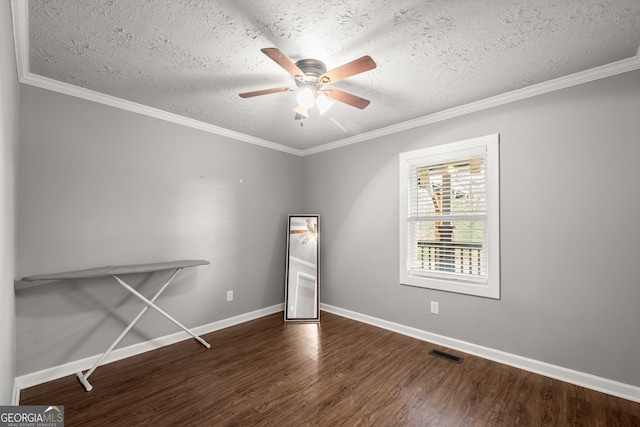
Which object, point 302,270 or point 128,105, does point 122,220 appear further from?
point 302,270

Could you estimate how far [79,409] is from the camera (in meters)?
1.92

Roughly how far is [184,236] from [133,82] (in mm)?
1525

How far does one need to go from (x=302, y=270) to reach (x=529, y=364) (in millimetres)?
2581

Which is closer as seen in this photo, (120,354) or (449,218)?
(120,354)

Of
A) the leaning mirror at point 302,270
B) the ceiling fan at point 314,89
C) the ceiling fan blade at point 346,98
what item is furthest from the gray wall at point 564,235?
the ceiling fan at point 314,89

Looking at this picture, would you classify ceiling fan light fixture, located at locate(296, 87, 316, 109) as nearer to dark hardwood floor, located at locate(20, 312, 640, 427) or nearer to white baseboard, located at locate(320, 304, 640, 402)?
dark hardwood floor, located at locate(20, 312, 640, 427)

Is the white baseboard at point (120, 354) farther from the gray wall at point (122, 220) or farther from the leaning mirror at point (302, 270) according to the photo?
the leaning mirror at point (302, 270)

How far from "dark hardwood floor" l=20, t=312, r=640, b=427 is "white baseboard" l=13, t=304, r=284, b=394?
2.6 inches

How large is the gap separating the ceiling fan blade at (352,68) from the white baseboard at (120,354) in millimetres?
2902

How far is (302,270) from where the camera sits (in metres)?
3.95

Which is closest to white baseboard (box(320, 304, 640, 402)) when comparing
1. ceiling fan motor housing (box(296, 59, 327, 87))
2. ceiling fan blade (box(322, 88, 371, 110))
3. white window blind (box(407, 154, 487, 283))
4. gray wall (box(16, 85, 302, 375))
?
white window blind (box(407, 154, 487, 283))

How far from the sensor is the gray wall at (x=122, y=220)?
2242mm

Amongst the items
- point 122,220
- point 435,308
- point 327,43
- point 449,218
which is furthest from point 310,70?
point 435,308

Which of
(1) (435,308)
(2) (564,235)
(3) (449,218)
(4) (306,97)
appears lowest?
(1) (435,308)
